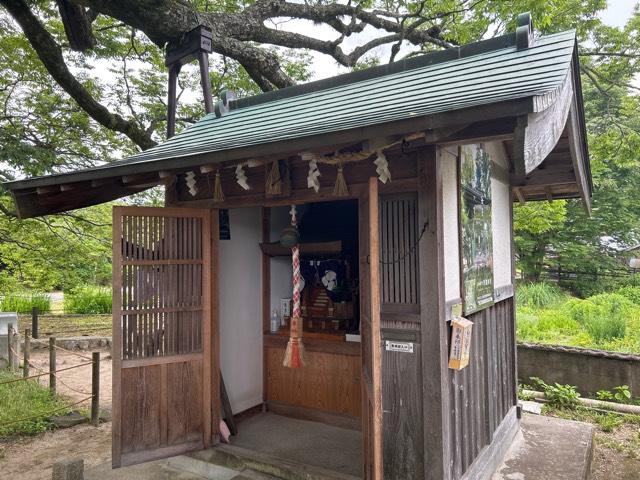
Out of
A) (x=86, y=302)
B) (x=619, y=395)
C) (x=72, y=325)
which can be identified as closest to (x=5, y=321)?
(x=72, y=325)

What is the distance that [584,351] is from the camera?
26.2 ft

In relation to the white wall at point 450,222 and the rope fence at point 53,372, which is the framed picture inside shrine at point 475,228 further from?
the rope fence at point 53,372

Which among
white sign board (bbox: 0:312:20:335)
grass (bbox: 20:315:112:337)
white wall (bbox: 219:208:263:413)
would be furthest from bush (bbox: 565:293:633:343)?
grass (bbox: 20:315:112:337)

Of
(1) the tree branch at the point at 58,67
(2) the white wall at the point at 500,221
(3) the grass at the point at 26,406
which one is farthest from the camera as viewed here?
(1) the tree branch at the point at 58,67

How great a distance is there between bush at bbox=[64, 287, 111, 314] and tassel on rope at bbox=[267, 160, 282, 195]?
15242 millimetres

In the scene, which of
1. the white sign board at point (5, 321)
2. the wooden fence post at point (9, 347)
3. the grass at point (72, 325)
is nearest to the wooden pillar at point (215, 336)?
the wooden fence post at point (9, 347)

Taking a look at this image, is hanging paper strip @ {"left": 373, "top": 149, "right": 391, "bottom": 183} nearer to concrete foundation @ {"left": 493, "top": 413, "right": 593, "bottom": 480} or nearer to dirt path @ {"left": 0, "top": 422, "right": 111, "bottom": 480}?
concrete foundation @ {"left": 493, "top": 413, "right": 593, "bottom": 480}

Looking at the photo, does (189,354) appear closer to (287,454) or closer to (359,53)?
(287,454)

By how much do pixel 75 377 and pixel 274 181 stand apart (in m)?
8.25

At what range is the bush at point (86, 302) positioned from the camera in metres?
16.5

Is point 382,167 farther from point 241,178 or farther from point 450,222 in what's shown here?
point 241,178

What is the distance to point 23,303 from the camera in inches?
627

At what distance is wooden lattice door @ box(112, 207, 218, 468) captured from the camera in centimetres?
427

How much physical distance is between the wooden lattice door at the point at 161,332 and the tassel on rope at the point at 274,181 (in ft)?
3.06
